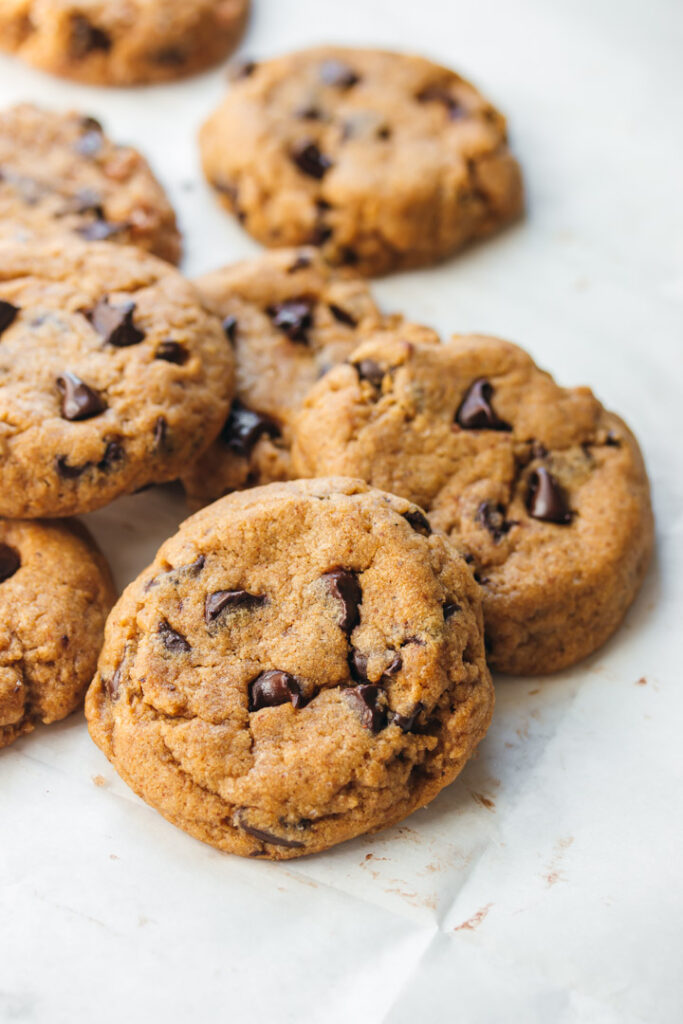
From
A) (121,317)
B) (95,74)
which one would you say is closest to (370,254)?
(121,317)

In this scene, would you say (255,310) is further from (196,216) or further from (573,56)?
(573,56)

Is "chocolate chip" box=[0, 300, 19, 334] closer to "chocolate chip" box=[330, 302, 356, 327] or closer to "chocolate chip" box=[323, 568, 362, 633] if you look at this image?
"chocolate chip" box=[330, 302, 356, 327]

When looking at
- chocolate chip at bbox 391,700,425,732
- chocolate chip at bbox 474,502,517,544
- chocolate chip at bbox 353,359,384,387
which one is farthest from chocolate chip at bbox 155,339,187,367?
chocolate chip at bbox 391,700,425,732

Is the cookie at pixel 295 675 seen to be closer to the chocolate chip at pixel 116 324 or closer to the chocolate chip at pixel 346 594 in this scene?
the chocolate chip at pixel 346 594

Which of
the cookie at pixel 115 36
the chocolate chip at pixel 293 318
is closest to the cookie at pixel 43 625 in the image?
the chocolate chip at pixel 293 318

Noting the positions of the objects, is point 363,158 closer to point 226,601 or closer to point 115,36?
point 115,36
